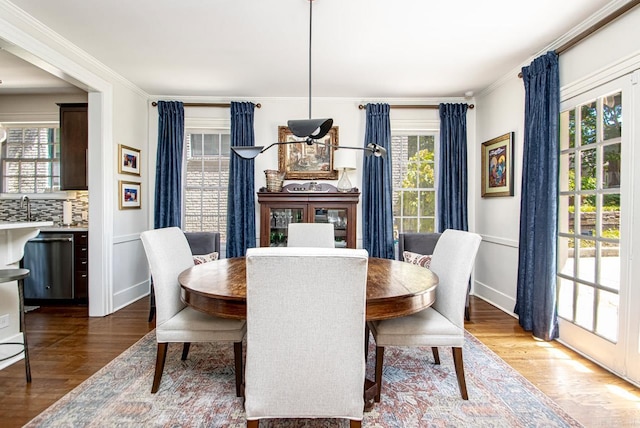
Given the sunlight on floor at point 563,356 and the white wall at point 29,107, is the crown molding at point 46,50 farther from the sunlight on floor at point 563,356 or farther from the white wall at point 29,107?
the sunlight on floor at point 563,356

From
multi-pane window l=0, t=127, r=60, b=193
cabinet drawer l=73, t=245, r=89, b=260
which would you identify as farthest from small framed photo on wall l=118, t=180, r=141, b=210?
multi-pane window l=0, t=127, r=60, b=193

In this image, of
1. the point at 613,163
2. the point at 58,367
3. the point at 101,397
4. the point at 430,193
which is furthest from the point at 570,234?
the point at 58,367

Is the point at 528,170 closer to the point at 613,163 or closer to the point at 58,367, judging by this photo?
the point at 613,163

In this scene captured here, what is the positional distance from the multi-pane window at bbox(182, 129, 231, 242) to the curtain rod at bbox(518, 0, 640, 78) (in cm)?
372

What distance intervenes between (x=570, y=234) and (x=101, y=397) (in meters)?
3.58

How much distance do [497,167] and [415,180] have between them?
3.36 ft

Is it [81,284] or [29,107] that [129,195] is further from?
[29,107]

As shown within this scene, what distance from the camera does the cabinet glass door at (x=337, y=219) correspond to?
394 centimetres

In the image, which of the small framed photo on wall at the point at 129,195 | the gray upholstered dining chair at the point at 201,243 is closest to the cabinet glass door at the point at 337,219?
the gray upholstered dining chair at the point at 201,243

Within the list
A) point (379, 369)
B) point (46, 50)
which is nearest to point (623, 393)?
point (379, 369)

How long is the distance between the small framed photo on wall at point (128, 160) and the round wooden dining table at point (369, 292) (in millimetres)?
2281

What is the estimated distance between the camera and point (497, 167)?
3.77 metres

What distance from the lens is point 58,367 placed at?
7.63 feet

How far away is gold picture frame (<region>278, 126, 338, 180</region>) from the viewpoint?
430cm
